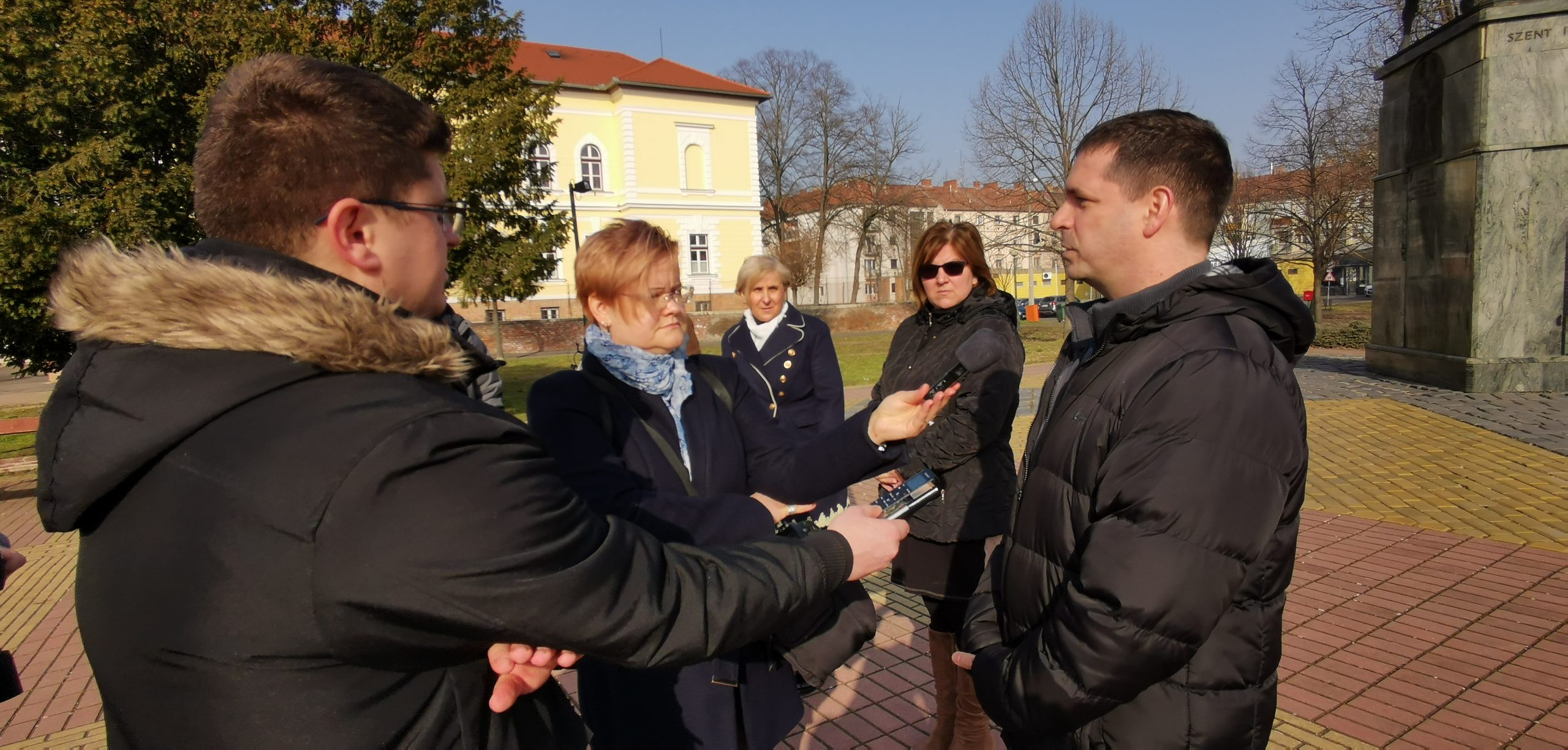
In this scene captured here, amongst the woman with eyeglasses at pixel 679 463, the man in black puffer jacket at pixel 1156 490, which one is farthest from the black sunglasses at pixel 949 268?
the man in black puffer jacket at pixel 1156 490

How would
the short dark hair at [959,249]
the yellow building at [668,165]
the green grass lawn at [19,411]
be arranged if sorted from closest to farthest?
the short dark hair at [959,249]
the green grass lawn at [19,411]
the yellow building at [668,165]

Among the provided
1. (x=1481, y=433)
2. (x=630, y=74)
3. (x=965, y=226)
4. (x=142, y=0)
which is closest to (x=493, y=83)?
(x=142, y=0)

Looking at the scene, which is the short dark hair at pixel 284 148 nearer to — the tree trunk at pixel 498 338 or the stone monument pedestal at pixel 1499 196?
the stone monument pedestal at pixel 1499 196

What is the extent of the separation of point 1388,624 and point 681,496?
13.7 feet

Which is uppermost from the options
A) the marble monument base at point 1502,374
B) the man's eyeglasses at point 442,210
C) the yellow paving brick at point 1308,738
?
the man's eyeglasses at point 442,210

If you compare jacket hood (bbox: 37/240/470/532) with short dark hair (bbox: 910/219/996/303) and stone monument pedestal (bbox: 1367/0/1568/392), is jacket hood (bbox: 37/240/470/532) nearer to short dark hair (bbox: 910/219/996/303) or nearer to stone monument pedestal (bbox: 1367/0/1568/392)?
short dark hair (bbox: 910/219/996/303)

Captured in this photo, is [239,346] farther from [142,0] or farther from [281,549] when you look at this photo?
[142,0]

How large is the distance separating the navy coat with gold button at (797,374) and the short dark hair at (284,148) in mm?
4073

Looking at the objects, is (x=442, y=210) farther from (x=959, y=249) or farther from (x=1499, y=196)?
(x=1499, y=196)

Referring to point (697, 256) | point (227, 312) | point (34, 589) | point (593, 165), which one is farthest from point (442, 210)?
point (593, 165)

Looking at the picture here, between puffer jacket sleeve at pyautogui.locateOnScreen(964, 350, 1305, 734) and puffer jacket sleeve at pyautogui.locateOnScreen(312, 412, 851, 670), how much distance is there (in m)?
0.79

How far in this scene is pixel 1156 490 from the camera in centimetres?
153

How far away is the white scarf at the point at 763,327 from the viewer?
5477 millimetres

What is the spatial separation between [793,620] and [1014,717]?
630 mm
